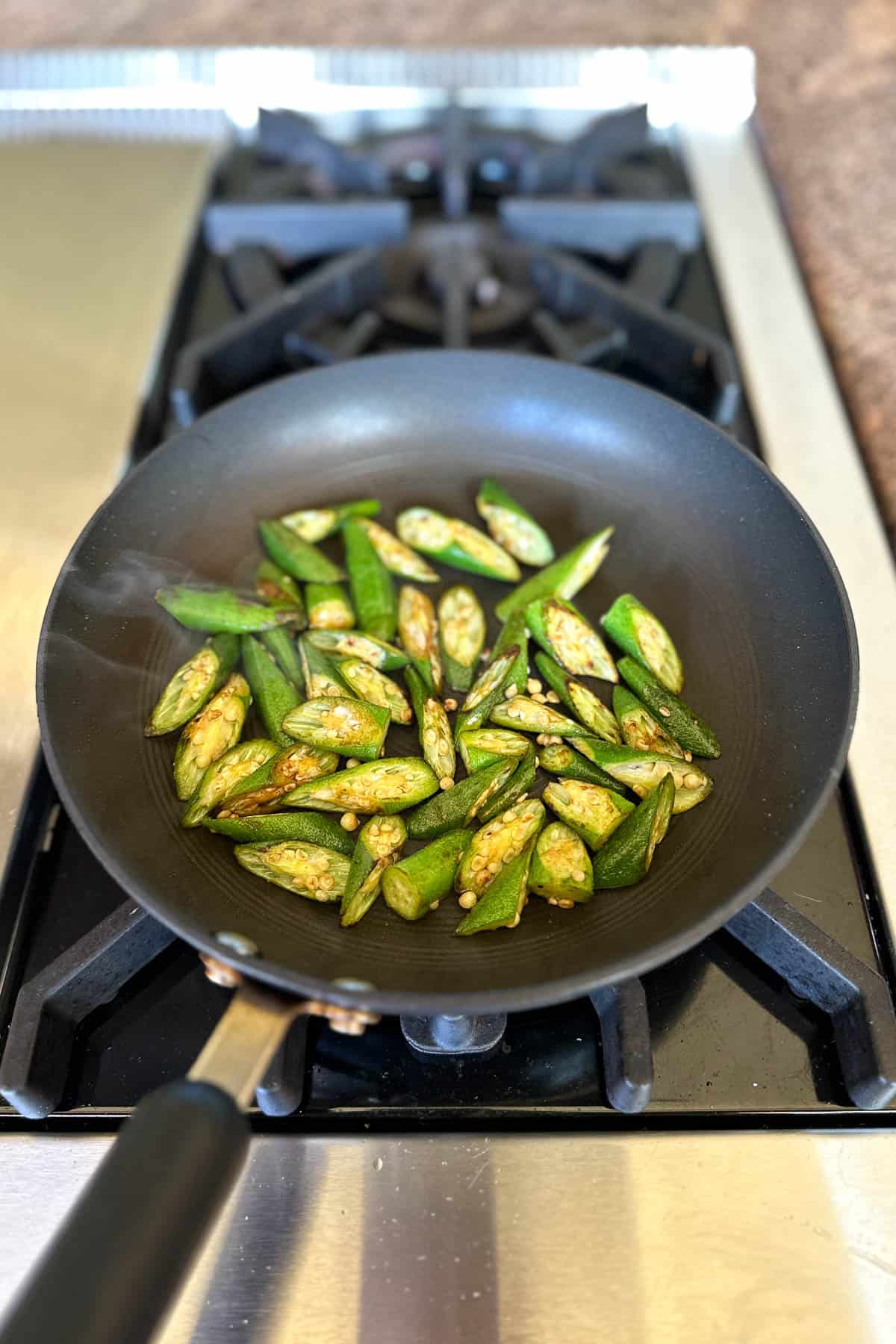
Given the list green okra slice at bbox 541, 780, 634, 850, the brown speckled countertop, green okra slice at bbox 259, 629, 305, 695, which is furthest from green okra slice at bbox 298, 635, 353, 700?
the brown speckled countertop

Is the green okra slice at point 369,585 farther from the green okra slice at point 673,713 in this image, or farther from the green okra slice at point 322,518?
the green okra slice at point 673,713

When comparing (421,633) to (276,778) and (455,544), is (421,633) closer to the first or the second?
(455,544)

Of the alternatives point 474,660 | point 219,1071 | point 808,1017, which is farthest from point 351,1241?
point 474,660

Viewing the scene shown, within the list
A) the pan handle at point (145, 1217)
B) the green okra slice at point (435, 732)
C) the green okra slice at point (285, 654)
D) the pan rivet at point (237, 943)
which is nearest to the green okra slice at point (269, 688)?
the green okra slice at point (285, 654)

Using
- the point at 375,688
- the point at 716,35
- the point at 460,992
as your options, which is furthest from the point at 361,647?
the point at 716,35

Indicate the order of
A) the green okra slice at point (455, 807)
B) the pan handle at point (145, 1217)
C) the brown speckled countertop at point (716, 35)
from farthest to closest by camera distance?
the brown speckled countertop at point (716, 35)
the green okra slice at point (455, 807)
the pan handle at point (145, 1217)

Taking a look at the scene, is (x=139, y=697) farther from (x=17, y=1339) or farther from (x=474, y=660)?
(x=17, y=1339)

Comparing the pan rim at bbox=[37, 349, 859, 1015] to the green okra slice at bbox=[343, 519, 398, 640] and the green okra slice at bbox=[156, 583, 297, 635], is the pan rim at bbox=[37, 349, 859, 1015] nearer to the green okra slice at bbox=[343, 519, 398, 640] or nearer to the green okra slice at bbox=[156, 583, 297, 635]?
the green okra slice at bbox=[156, 583, 297, 635]
